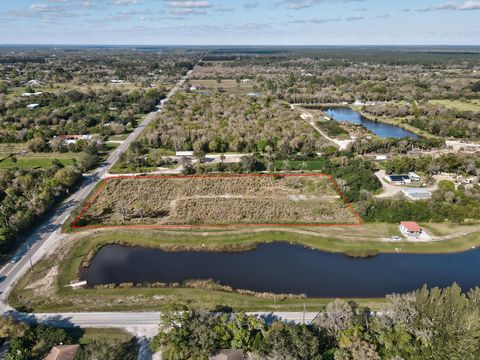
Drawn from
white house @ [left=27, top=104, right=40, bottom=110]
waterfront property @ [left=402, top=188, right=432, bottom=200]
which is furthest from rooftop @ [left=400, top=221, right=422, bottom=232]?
white house @ [left=27, top=104, right=40, bottom=110]

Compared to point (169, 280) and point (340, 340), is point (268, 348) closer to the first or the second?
point (340, 340)

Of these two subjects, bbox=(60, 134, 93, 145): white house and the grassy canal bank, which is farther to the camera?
bbox=(60, 134, 93, 145): white house

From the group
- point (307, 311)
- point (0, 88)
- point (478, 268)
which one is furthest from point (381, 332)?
point (0, 88)

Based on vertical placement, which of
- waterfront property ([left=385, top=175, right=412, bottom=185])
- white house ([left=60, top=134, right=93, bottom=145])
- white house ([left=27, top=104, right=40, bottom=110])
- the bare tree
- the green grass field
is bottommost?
the bare tree

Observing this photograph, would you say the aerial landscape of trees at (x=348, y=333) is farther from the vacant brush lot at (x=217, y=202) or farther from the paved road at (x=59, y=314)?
the vacant brush lot at (x=217, y=202)

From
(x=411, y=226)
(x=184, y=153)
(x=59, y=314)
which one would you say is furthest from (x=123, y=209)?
(x=411, y=226)

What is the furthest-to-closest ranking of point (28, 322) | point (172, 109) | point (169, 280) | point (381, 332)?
point (172, 109), point (169, 280), point (28, 322), point (381, 332)

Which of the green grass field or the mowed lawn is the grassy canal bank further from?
the mowed lawn
